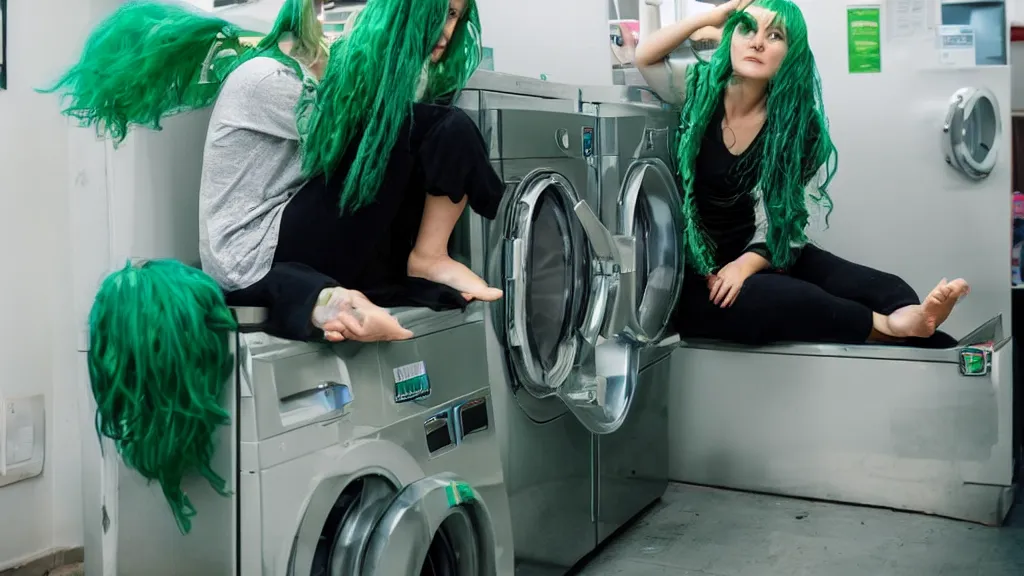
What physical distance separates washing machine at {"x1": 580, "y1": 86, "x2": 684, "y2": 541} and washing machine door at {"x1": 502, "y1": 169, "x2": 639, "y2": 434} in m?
0.15

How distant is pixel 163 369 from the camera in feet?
4.28

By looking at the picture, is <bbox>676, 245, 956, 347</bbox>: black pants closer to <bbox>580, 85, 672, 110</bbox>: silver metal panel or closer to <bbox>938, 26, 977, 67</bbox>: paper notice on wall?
<bbox>580, 85, 672, 110</bbox>: silver metal panel

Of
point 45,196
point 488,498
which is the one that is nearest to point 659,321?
point 488,498

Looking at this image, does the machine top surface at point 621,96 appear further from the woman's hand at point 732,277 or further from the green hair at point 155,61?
the green hair at point 155,61

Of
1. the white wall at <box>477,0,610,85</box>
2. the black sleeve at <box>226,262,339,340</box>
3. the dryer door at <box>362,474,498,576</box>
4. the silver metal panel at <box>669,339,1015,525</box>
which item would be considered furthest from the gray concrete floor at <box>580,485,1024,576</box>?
the white wall at <box>477,0,610,85</box>

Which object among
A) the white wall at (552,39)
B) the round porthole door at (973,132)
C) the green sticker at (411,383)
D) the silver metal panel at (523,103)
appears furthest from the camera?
the round porthole door at (973,132)

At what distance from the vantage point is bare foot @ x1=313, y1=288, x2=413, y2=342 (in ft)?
4.50

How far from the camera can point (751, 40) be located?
247cm

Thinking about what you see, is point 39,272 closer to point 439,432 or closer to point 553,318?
point 439,432

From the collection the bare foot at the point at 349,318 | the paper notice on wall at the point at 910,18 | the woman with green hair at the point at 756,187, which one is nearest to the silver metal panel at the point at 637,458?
the woman with green hair at the point at 756,187

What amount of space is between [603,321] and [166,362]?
100 centimetres

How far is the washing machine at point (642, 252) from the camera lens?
2211 millimetres

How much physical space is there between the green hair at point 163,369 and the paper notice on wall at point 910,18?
2.26 metres

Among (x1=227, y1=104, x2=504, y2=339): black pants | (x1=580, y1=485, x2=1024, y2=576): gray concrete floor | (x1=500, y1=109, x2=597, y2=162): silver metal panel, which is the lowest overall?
(x1=580, y1=485, x2=1024, y2=576): gray concrete floor
